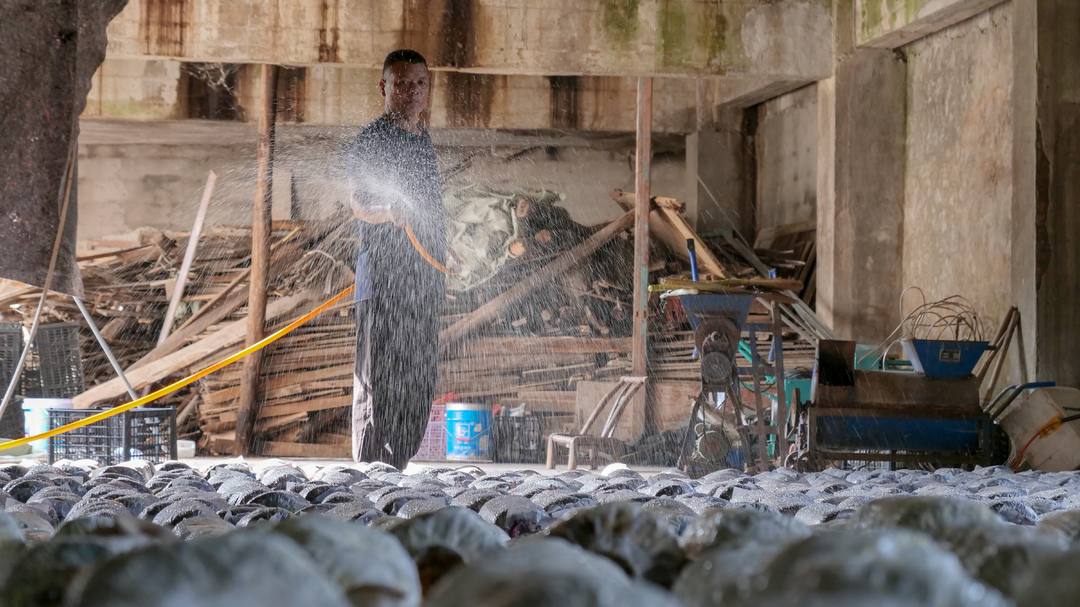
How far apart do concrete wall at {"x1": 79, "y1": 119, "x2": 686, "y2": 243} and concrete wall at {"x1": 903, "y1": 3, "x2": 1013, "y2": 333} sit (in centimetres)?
349

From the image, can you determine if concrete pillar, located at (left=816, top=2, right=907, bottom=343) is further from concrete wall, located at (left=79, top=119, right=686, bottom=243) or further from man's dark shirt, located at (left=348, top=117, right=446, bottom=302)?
man's dark shirt, located at (left=348, top=117, right=446, bottom=302)

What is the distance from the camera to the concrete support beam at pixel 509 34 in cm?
842

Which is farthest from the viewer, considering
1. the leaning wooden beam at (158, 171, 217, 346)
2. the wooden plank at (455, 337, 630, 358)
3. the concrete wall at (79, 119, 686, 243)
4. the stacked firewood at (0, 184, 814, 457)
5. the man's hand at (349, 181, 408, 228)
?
the concrete wall at (79, 119, 686, 243)

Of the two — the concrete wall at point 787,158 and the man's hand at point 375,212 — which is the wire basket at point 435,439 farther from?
the concrete wall at point 787,158

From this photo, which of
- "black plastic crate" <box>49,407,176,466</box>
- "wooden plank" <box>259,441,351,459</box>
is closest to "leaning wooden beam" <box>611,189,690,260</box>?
"wooden plank" <box>259,441,351,459</box>

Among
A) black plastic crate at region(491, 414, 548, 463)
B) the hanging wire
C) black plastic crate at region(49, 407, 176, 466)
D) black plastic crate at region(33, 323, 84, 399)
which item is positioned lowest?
black plastic crate at region(491, 414, 548, 463)

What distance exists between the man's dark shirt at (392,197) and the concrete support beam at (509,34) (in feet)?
11.3

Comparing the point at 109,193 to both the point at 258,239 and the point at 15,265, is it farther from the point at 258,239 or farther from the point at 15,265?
the point at 15,265

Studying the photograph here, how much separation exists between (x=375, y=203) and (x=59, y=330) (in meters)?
5.37

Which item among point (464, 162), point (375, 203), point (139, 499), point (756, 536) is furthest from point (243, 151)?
point (756, 536)

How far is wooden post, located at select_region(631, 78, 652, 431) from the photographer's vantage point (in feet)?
27.8

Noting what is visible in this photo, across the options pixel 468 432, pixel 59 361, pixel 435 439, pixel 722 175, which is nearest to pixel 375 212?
pixel 468 432

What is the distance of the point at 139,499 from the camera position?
108 inches

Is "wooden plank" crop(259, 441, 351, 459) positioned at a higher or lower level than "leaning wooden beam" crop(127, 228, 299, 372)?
lower
